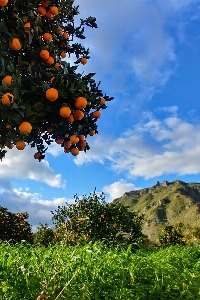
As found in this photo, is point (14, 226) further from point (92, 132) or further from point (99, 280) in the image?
point (99, 280)

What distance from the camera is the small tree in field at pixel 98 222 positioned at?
1509 centimetres

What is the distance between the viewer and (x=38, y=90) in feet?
16.9

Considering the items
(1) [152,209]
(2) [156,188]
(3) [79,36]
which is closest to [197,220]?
(1) [152,209]

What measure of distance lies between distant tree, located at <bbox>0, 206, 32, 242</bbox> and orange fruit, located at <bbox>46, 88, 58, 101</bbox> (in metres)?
17.2

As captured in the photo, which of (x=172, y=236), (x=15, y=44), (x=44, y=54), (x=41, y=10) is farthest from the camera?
(x=172, y=236)

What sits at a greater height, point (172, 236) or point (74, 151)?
point (172, 236)

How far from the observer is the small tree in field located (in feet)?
49.5

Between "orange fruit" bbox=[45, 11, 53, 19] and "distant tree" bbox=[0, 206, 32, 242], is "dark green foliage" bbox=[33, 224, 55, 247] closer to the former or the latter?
"distant tree" bbox=[0, 206, 32, 242]

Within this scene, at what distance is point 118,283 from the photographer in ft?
11.4

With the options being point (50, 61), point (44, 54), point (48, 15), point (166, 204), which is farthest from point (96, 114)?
point (166, 204)

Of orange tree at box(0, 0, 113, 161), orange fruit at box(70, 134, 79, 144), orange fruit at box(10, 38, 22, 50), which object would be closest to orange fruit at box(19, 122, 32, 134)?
orange tree at box(0, 0, 113, 161)

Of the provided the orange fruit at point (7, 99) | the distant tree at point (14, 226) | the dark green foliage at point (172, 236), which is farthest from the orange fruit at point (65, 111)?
the dark green foliage at point (172, 236)

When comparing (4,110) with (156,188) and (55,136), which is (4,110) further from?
(156,188)

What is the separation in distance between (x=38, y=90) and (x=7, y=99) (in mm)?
659
